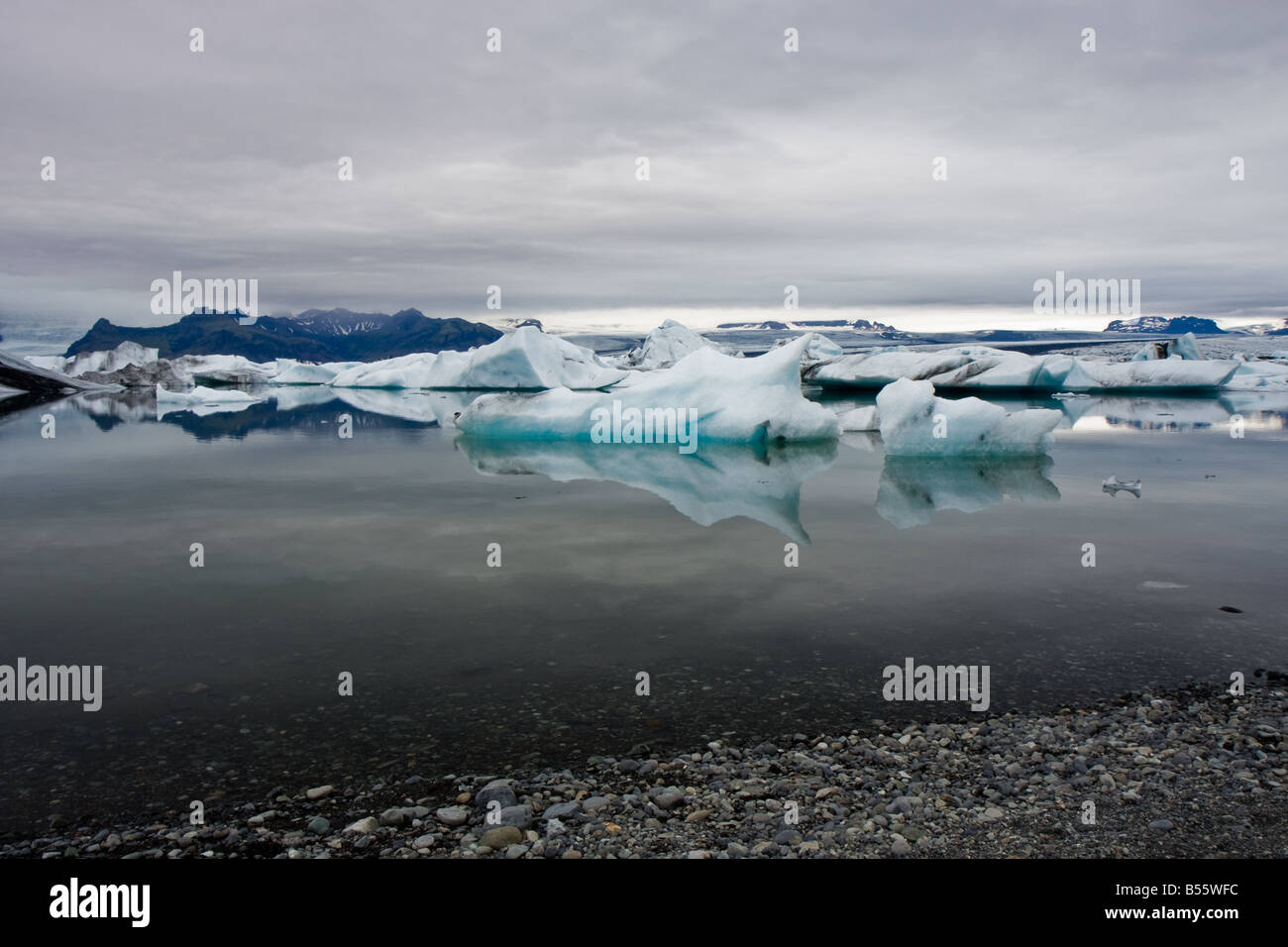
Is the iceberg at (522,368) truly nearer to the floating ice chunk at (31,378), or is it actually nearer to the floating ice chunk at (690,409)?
the floating ice chunk at (690,409)

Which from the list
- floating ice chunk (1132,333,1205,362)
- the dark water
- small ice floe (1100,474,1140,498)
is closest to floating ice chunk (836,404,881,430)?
the dark water

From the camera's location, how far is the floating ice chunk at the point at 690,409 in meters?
18.0

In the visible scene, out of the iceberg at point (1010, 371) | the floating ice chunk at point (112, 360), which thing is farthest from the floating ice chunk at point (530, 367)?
the floating ice chunk at point (112, 360)

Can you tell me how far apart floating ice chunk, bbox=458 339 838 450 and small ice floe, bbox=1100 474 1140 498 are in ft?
Result: 21.0

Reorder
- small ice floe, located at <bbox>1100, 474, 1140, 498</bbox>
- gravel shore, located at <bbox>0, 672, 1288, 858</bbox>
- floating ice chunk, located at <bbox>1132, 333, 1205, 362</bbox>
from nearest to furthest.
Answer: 1. gravel shore, located at <bbox>0, 672, 1288, 858</bbox>
2. small ice floe, located at <bbox>1100, 474, 1140, 498</bbox>
3. floating ice chunk, located at <bbox>1132, 333, 1205, 362</bbox>

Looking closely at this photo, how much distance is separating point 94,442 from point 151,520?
12.1 meters

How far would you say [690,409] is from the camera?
18.2m

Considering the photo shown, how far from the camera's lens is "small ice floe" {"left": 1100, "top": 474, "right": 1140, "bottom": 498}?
1231cm

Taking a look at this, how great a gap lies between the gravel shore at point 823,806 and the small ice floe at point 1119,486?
342 inches

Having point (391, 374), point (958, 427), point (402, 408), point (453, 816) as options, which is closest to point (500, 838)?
point (453, 816)

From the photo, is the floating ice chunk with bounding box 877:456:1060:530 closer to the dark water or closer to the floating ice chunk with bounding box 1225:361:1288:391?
the dark water
